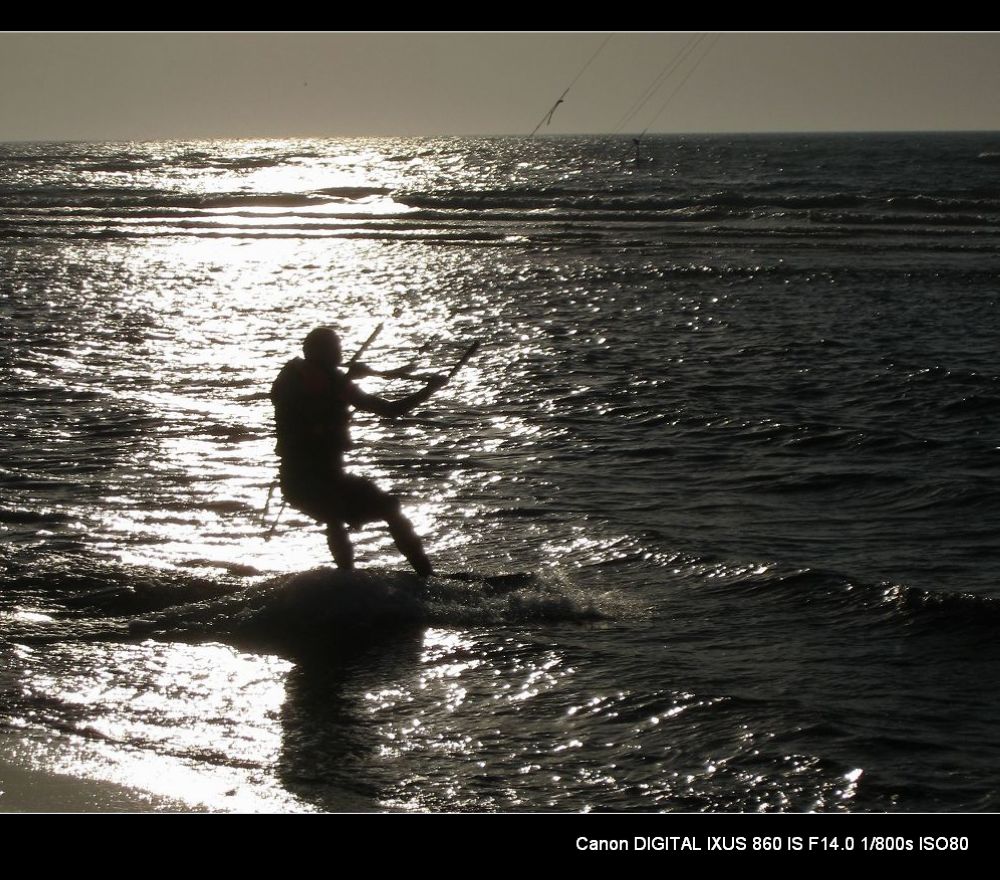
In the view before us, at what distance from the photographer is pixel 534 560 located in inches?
323

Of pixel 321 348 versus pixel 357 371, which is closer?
pixel 321 348

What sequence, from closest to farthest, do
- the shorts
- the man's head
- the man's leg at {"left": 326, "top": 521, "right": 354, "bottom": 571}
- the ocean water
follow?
1. the ocean water
2. the man's head
3. the shorts
4. the man's leg at {"left": 326, "top": 521, "right": 354, "bottom": 571}

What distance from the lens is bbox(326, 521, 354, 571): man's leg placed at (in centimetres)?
738

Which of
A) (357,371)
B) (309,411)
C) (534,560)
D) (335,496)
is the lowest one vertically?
(534,560)

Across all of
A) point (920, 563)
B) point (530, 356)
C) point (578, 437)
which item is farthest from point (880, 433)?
point (530, 356)

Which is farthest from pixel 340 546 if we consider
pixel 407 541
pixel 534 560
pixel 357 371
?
pixel 534 560

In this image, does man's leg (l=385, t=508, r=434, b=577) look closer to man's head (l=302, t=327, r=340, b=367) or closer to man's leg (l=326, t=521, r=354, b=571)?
man's leg (l=326, t=521, r=354, b=571)

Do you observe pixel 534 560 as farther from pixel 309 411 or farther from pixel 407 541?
pixel 309 411

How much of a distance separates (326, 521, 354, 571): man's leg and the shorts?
0.50 feet

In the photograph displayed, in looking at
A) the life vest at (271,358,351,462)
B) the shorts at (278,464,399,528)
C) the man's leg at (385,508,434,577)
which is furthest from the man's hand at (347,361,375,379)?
the man's leg at (385,508,434,577)

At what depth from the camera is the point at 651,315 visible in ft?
62.8

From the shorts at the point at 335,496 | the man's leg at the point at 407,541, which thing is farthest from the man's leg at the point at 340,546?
the man's leg at the point at 407,541

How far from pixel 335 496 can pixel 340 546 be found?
38 centimetres
